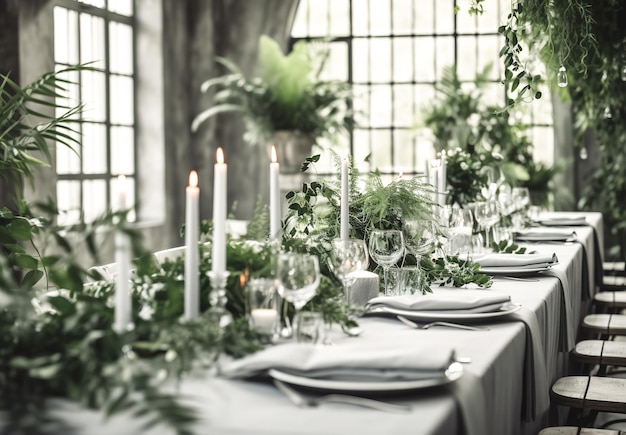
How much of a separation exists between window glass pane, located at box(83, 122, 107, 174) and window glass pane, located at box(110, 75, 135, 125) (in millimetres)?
298

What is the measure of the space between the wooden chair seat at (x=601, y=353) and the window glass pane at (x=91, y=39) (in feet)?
15.9

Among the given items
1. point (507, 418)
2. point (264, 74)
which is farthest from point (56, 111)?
point (507, 418)

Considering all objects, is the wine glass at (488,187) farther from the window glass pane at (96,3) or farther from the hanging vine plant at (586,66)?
the window glass pane at (96,3)

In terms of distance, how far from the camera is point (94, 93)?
7527mm

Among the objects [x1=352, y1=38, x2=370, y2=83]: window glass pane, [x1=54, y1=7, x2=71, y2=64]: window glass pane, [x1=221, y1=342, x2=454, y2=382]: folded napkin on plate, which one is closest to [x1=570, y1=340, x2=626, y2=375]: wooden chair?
[x1=221, y1=342, x2=454, y2=382]: folded napkin on plate

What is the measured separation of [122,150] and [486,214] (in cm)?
492

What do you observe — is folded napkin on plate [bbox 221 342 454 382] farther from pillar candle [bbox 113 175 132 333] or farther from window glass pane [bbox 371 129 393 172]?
window glass pane [bbox 371 129 393 172]

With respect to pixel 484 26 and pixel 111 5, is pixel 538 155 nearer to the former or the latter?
pixel 484 26

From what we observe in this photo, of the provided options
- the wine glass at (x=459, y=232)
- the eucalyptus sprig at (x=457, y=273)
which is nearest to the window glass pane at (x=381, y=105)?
the wine glass at (x=459, y=232)

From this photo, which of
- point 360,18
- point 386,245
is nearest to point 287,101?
point 360,18

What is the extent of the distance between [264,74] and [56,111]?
227 centimetres

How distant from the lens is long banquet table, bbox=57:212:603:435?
1.39m

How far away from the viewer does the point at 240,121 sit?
9062 millimetres

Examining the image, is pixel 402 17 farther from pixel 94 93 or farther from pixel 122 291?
pixel 122 291
